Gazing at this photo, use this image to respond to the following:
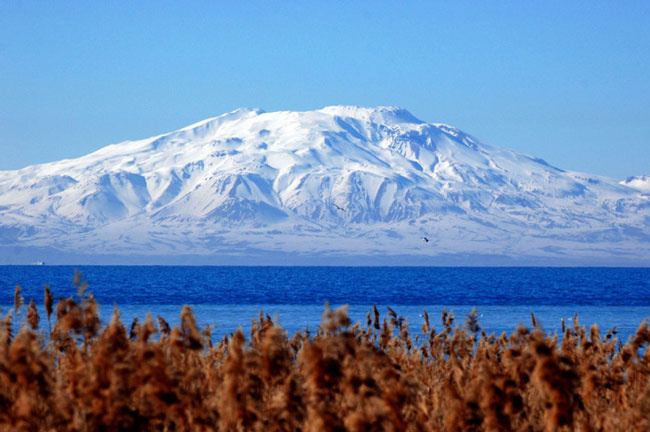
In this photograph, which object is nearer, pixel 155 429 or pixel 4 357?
pixel 4 357

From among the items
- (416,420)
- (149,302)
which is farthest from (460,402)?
(149,302)

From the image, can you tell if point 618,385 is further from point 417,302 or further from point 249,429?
point 417,302

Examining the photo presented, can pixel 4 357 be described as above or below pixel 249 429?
above

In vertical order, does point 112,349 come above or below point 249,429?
above

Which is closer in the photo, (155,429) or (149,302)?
(155,429)

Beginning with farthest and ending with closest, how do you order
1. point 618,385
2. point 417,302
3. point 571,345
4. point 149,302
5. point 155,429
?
point 417,302 < point 149,302 < point 571,345 < point 618,385 < point 155,429

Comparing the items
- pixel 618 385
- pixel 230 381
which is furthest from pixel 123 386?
pixel 618 385

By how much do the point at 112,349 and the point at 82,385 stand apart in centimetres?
34

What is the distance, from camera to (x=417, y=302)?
83.6 meters

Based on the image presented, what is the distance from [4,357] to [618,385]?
690cm

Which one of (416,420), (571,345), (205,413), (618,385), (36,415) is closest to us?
(36,415)

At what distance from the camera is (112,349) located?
7.35 m

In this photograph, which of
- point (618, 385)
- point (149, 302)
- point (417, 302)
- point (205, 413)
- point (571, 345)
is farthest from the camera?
point (417, 302)

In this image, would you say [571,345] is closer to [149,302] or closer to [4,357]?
[4,357]
